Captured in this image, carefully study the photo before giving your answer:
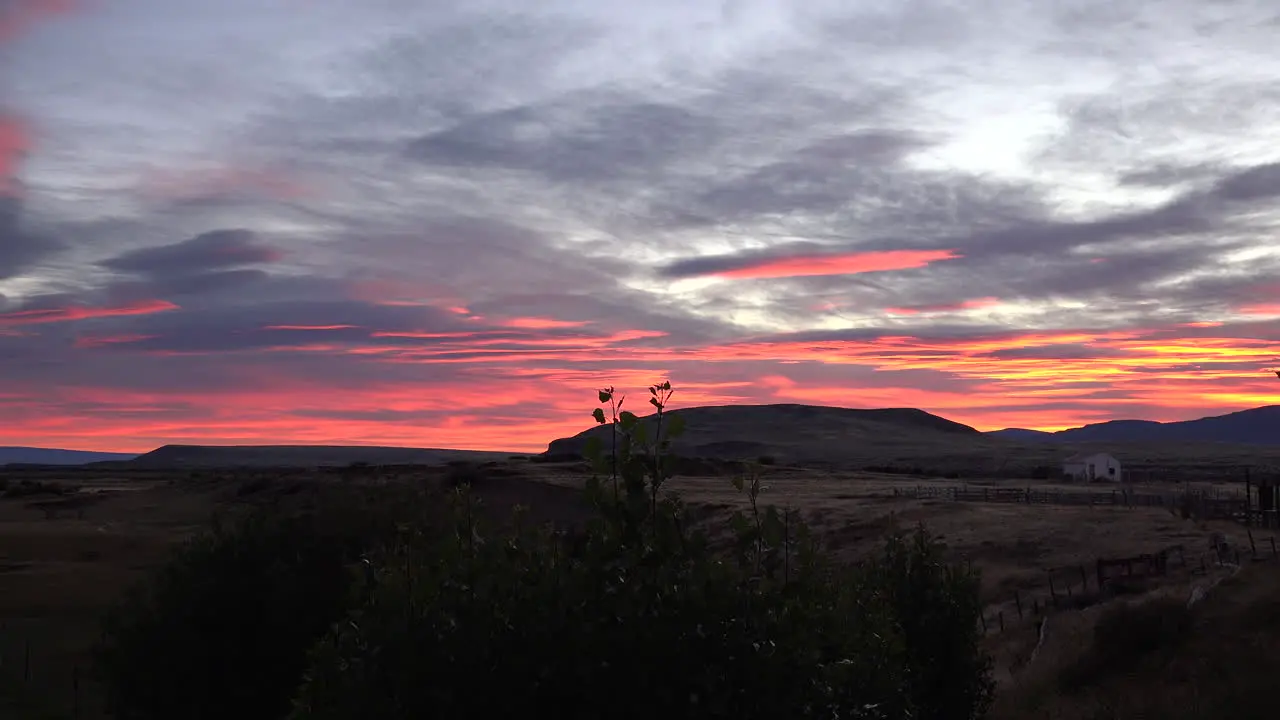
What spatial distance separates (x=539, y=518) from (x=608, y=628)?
3293 centimetres

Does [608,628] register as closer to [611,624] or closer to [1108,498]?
[611,624]

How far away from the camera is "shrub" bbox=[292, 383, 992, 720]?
795 cm

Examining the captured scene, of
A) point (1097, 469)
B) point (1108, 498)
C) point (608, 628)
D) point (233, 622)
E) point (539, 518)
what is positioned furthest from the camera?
point (1097, 469)

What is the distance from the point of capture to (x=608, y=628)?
Result: 8.12 meters

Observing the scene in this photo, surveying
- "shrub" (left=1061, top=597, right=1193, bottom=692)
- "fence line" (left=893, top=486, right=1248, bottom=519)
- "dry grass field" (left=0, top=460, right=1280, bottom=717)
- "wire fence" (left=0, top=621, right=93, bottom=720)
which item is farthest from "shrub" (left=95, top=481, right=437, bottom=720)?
"fence line" (left=893, top=486, right=1248, bottom=519)

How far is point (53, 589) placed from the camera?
56.7m

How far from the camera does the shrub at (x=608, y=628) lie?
7.95m

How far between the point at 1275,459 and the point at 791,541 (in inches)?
8643

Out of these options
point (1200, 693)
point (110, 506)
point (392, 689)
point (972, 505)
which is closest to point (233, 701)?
point (392, 689)

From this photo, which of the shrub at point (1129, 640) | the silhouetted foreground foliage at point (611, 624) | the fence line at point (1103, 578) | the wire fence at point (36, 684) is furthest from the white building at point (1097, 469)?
the silhouetted foreground foliage at point (611, 624)

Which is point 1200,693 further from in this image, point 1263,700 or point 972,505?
point 972,505

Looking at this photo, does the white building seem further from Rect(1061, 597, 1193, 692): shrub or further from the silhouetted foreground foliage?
the silhouetted foreground foliage

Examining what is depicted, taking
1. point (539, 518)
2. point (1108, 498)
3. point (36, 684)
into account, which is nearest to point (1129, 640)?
point (539, 518)

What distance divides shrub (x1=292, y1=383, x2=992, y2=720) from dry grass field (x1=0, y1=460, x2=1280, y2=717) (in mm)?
8175
